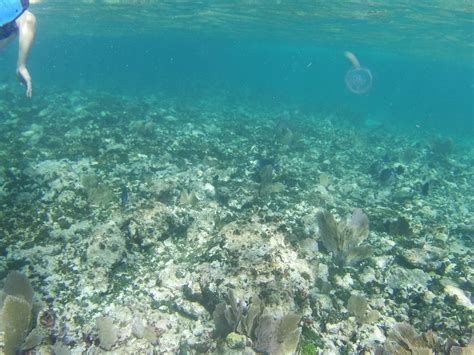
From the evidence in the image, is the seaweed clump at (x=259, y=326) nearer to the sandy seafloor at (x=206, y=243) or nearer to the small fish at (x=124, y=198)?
the sandy seafloor at (x=206, y=243)

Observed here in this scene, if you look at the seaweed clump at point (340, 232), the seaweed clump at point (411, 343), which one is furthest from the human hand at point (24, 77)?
the seaweed clump at point (411, 343)

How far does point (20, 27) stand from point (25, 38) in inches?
7.5

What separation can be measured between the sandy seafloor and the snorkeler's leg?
8.39 ft

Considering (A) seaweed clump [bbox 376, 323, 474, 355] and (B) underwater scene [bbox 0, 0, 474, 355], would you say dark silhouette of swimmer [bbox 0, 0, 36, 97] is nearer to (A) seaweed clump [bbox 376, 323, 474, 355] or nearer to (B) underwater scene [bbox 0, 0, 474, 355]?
(B) underwater scene [bbox 0, 0, 474, 355]

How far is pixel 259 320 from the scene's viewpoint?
13.6 ft

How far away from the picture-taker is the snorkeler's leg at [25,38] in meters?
5.92

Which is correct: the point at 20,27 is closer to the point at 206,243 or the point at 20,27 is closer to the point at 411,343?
the point at 206,243

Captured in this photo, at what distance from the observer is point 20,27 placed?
588 cm

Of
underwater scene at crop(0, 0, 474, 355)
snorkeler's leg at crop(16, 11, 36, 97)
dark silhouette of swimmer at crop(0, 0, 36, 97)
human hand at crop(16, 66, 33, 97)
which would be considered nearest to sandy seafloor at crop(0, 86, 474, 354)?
underwater scene at crop(0, 0, 474, 355)

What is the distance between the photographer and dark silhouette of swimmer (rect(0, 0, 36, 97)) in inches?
189

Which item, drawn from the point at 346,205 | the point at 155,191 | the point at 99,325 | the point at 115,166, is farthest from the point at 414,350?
the point at 115,166

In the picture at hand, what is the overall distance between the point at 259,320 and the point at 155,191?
14.8 feet

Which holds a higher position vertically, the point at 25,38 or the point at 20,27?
the point at 20,27

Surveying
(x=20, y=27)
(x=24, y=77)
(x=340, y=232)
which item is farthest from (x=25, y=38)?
(x=340, y=232)
